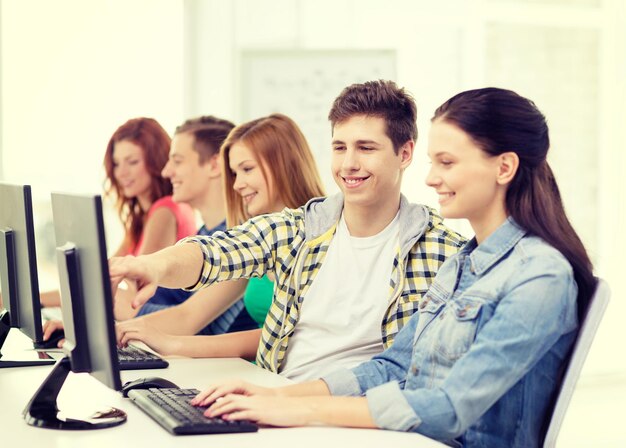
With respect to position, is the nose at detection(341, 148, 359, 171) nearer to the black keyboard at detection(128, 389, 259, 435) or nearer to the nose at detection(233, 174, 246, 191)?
the nose at detection(233, 174, 246, 191)

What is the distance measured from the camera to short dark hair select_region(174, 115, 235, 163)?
3.40m

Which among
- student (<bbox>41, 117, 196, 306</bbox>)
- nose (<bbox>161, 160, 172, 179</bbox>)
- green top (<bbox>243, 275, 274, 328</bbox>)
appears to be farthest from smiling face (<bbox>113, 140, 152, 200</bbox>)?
green top (<bbox>243, 275, 274, 328</bbox>)

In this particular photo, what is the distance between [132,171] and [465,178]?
7.92 ft

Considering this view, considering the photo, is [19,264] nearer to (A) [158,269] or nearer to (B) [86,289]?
(A) [158,269]

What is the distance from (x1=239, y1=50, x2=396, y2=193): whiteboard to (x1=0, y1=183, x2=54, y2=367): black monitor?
2611 millimetres

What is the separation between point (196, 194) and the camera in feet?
11.1

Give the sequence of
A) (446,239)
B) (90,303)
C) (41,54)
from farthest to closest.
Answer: (41,54) → (446,239) → (90,303)

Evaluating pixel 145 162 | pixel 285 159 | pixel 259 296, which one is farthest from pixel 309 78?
pixel 259 296

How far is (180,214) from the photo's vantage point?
12.1 feet

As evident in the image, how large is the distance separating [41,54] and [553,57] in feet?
9.56

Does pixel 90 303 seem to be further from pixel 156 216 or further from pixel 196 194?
pixel 156 216

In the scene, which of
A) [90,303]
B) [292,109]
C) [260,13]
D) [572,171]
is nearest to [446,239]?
[90,303]

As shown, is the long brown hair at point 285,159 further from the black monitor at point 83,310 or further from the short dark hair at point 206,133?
the black monitor at point 83,310

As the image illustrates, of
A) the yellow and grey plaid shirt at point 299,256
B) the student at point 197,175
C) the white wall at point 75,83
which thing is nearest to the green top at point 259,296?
the yellow and grey plaid shirt at point 299,256
